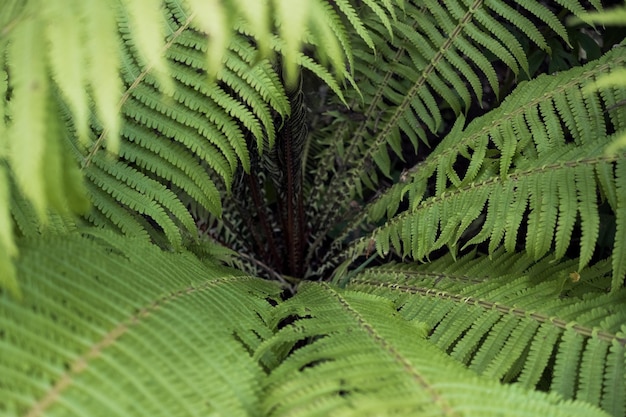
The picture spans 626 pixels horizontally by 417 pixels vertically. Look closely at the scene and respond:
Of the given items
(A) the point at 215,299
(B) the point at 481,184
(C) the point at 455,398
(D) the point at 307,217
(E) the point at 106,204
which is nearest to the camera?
(C) the point at 455,398

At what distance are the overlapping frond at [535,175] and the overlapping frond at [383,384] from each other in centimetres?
39

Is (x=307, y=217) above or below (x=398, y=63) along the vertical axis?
below

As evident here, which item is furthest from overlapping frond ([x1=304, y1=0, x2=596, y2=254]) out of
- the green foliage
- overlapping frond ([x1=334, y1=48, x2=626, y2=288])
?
overlapping frond ([x1=334, y1=48, x2=626, y2=288])

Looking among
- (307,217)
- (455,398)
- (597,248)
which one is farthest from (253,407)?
(597,248)

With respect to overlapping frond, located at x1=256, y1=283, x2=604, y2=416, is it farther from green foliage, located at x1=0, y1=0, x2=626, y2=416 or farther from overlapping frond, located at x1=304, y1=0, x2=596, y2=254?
overlapping frond, located at x1=304, y1=0, x2=596, y2=254

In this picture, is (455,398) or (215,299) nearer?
(455,398)

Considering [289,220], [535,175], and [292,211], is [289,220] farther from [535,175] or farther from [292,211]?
[535,175]

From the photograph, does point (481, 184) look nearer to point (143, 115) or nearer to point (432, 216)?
point (432, 216)

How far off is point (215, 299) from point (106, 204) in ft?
1.21

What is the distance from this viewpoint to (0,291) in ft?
2.17

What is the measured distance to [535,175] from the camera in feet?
3.75

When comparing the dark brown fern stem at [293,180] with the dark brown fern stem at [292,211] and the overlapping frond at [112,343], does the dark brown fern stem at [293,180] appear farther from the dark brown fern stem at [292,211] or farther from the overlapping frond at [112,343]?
the overlapping frond at [112,343]

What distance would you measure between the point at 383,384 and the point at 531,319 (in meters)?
0.46

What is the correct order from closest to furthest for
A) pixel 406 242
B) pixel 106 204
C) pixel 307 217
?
Result: pixel 106 204
pixel 406 242
pixel 307 217
